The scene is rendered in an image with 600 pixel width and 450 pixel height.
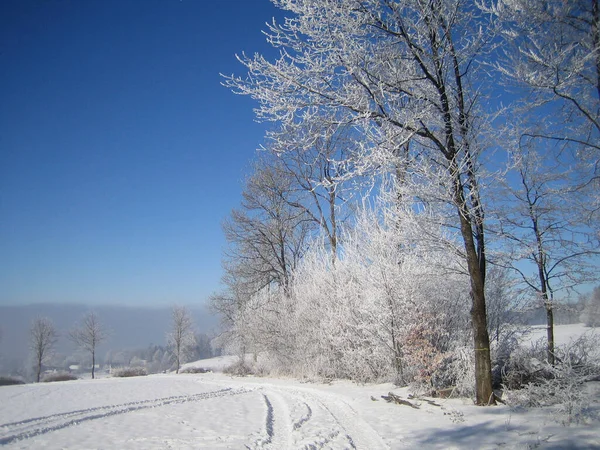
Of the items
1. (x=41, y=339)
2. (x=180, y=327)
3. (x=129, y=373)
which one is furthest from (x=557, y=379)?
(x=41, y=339)

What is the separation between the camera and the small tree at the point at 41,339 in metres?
38.4

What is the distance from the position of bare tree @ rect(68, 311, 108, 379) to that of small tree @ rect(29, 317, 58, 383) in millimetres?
1946

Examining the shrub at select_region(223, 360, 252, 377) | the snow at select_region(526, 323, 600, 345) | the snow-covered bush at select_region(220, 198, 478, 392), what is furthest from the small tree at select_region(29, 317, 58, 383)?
the snow at select_region(526, 323, 600, 345)

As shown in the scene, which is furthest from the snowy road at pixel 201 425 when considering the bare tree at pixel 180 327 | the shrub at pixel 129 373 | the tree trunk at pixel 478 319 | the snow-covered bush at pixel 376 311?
the bare tree at pixel 180 327

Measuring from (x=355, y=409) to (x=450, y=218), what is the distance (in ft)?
14.0

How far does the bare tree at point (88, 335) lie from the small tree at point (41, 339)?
76.6 inches

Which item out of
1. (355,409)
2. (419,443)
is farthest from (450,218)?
(355,409)

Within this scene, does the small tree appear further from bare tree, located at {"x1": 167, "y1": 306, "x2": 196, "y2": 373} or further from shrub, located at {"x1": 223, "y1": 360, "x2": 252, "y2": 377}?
shrub, located at {"x1": 223, "y1": 360, "x2": 252, "y2": 377}

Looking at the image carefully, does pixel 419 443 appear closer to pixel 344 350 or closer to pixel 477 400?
pixel 477 400

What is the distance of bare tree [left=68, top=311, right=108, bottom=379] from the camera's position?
4019 cm

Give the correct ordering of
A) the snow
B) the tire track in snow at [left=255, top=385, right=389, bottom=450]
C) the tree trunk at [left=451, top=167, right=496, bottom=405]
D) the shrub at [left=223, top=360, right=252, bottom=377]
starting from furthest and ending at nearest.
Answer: the shrub at [left=223, top=360, right=252, bottom=377] < the snow < the tree trunk at [left=451, top=167, right=496, bottom=405] < the tire track in snow at [left=255, top=385, right=389, bottom=450]

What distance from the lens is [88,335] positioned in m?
40.3

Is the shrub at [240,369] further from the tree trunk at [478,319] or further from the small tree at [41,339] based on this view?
the small tree at [41,339]

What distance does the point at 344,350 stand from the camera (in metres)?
13.0
